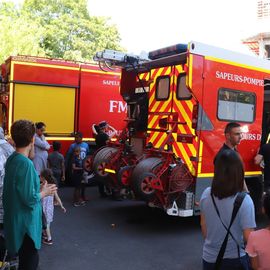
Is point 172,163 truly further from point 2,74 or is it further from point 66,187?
point 2,74

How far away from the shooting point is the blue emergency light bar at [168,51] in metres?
6.43

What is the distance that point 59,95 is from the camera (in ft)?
33.8

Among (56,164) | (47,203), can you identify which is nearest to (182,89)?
(47,203)

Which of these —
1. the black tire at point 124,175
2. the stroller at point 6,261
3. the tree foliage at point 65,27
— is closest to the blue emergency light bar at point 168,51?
the black tire at point 124,175

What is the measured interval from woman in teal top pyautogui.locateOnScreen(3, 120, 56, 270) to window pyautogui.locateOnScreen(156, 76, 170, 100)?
407 cm

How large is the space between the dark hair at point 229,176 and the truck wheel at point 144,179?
10.4 ft

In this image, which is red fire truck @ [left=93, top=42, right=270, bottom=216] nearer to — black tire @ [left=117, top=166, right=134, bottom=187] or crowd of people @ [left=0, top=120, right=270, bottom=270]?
black tire @ [left=117, top=166, right=134, bottom=187]

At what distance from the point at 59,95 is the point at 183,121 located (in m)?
4.67

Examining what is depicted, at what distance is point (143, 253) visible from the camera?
5.64 metres

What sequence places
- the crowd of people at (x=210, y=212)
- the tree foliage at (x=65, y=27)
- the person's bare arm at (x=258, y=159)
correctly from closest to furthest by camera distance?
the crowd of people at (x=210, y=212)
the person's bare arm at (x=258, y=159)
the tree foliage at (x=65, y=27)

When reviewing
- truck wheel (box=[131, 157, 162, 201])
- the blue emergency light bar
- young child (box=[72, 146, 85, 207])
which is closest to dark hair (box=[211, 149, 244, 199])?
truck wheel (box=[131, 157, 162, 201])

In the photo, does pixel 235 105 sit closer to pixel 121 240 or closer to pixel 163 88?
pixel 163 88

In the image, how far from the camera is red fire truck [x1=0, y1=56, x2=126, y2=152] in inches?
388

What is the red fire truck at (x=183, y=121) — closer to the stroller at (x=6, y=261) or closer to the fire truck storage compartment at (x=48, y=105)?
the stroller at (x=6, y=261)
